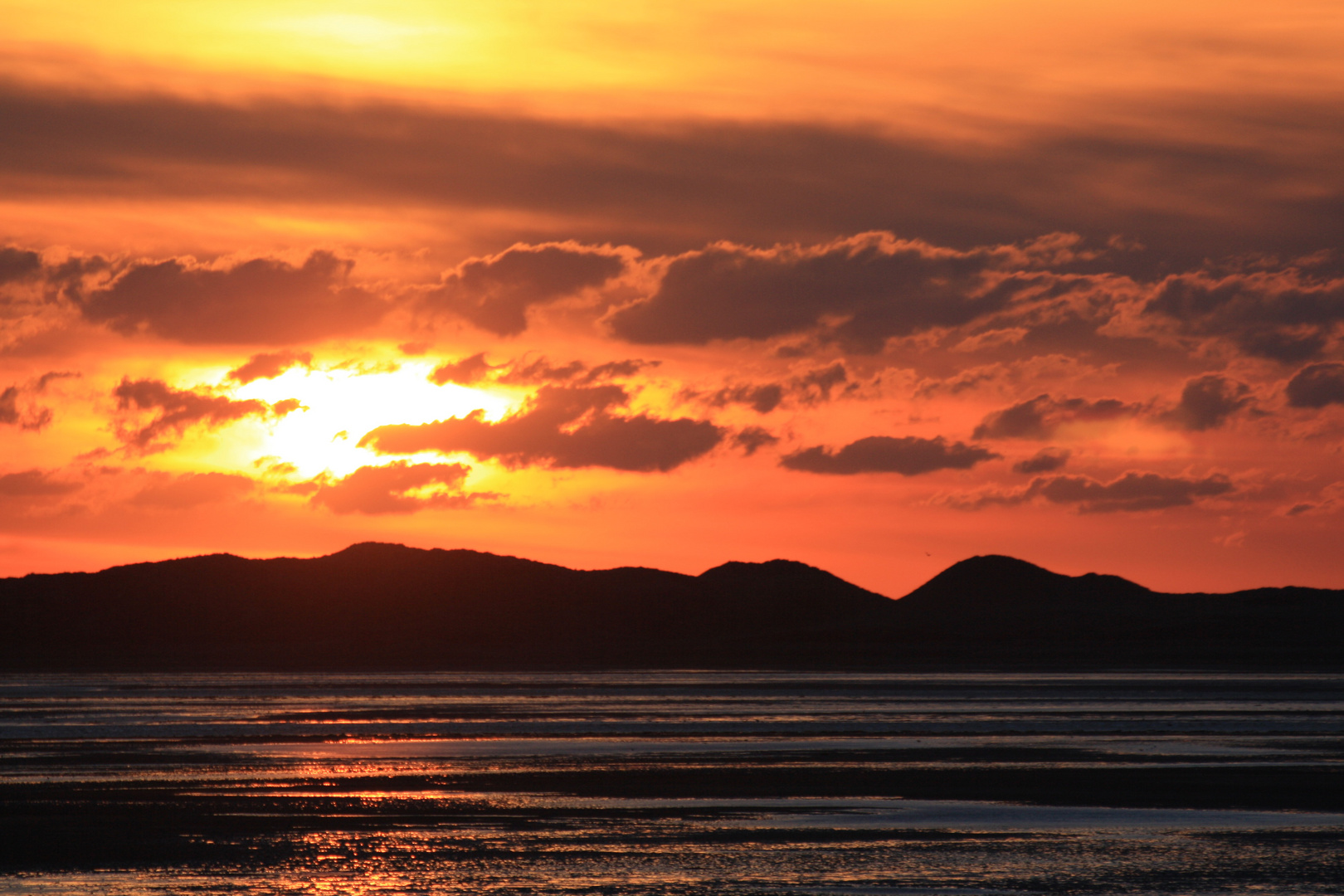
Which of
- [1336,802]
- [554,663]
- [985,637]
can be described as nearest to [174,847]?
[1336,802]

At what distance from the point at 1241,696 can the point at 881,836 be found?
50.6 meters

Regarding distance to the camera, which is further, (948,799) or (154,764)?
(154,764)

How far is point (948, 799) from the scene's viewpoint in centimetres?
3384

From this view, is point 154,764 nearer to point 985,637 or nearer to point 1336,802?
point 1336,802

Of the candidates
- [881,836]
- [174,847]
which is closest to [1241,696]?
[881,836]

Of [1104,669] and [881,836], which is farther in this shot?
[1104,669]

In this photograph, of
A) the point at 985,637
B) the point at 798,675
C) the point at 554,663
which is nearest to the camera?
the point at 798,675

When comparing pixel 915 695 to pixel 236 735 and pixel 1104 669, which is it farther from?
pixel 1104 669

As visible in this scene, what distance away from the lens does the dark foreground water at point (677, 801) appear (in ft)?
82.3

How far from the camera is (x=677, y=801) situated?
3388 centimetres

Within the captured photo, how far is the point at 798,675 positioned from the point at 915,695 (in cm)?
3081

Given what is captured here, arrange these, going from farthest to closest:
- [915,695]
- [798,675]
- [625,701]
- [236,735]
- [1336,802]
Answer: [798,675]
[915,695]
[625,701]
[236,735]
[1336,802]

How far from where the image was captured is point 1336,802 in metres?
33.1

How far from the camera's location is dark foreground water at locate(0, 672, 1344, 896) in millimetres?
25078
